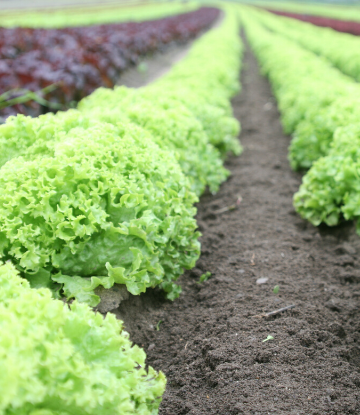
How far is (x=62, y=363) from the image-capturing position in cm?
174

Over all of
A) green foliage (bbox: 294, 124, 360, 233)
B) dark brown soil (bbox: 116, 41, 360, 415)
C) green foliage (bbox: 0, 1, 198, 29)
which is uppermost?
green foliage (bbox: 0, 1, 198, 29)

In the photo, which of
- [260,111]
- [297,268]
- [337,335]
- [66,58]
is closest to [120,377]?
[337,335]

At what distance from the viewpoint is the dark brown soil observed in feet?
9.05

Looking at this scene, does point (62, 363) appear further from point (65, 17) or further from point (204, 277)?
point (65, 17)

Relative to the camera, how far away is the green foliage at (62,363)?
1.64 metres

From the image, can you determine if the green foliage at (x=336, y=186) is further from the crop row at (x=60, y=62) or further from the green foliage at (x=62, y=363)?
the crop row at (x=60, y=62)

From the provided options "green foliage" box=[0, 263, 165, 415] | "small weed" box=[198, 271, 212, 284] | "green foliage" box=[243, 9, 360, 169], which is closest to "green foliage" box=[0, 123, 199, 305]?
"green foliage" box=[0, 263, 165, 415]

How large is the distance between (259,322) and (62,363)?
2.01 metres

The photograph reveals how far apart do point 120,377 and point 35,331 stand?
52 cm

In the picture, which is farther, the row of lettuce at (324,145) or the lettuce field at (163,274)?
the row of lettuce at (324,145)

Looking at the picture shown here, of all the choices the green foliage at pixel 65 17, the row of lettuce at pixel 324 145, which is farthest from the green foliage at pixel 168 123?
the green foliage at pixel 65 17

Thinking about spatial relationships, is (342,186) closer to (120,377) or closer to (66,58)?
(120,377)

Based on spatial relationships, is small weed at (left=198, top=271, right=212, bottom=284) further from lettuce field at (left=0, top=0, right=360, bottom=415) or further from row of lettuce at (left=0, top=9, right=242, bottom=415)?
row of lettuce at (left=0, top=9, right=242, bottom=415)

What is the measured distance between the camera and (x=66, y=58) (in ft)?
32.4
